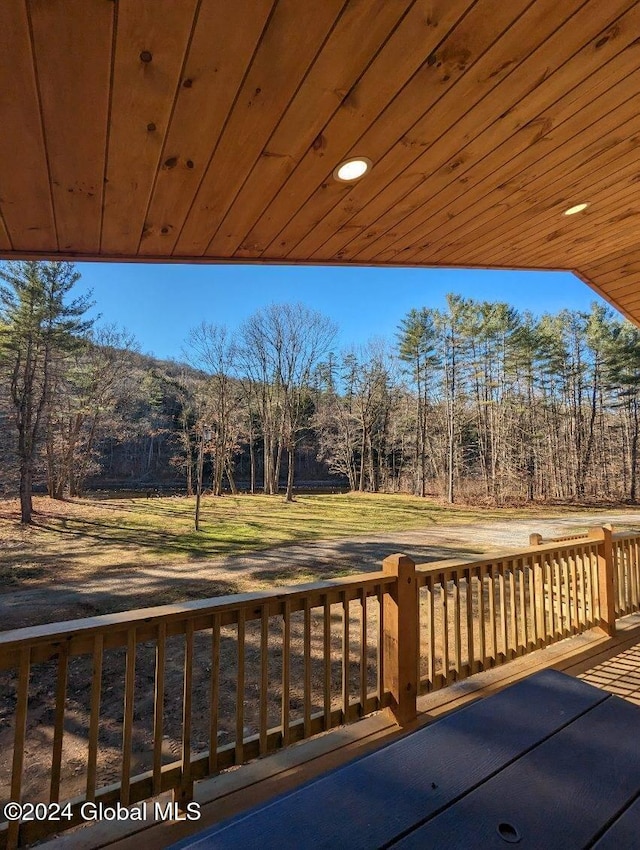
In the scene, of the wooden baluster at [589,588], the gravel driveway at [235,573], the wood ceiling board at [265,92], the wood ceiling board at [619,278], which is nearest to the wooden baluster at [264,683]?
the wood ceiling board at [265,92]

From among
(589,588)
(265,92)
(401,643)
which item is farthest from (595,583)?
(265,92)

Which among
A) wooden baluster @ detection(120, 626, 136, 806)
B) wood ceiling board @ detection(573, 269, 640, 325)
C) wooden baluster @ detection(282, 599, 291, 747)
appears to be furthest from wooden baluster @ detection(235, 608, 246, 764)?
wood ceiling board @ detection(573, 269, 640, 325)

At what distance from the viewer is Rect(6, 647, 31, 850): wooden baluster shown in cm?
106

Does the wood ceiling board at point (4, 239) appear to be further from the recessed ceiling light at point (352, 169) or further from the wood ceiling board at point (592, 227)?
the wood ceiling board at point (592, 227)

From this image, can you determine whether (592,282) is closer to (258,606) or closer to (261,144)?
(261,144)

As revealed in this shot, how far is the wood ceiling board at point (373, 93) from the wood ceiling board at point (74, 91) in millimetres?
666

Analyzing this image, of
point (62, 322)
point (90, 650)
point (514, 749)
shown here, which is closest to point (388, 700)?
point (514, 749)

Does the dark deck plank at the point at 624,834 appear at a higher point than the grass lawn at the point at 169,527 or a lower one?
higher

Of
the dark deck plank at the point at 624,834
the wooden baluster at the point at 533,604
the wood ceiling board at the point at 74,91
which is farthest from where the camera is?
the wooden baluster at the point at 533,604

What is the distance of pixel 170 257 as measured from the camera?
218 cm

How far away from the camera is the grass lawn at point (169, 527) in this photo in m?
6.45

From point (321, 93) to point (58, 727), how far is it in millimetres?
1943

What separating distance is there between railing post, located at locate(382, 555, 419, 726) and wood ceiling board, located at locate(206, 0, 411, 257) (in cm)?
163

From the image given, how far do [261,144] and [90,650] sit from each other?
168cm
